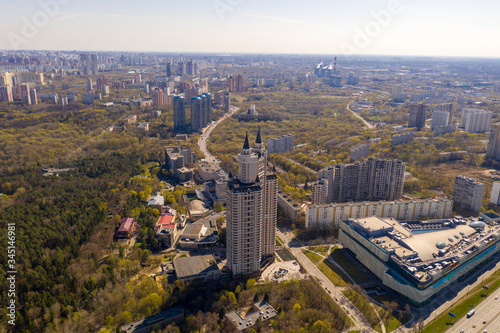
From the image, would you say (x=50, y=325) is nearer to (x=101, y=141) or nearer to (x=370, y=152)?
(x=101, y=141)

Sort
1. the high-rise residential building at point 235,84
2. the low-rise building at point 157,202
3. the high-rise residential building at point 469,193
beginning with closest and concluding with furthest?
the high-rise residential building at point 469,193
the low-rise building at point 157,202
the high-rise residential building at point 235,84

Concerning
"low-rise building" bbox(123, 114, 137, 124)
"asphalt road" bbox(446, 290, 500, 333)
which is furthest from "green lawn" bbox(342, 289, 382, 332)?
"low-rise building" bbox(123, 114, 137, 124)

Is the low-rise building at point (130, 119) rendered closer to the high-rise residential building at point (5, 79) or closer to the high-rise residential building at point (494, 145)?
the high-rise residential building at point (5, 79)

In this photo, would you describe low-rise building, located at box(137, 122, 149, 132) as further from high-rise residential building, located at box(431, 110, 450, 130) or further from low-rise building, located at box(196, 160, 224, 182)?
high-rise residential building, located at box(431, 110, 450, 130)

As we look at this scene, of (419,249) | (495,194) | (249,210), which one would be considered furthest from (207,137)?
(419,249)

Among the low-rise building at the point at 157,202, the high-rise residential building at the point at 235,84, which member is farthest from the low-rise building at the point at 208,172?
the high-rise residential building at the point at 235,84
